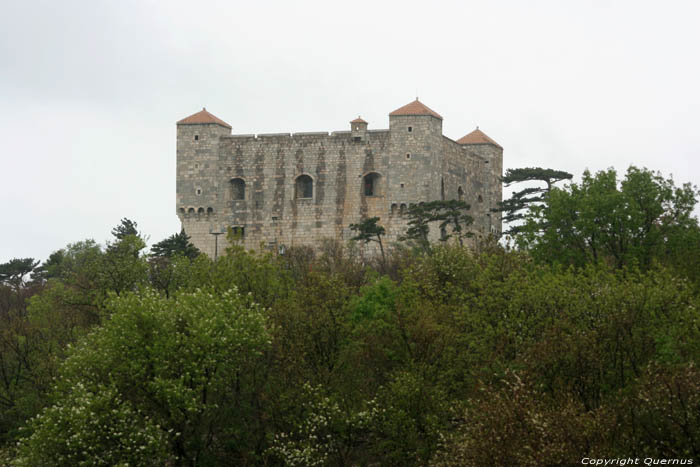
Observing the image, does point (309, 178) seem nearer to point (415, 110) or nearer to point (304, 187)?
point (304, 187)

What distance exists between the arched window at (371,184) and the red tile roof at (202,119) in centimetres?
988

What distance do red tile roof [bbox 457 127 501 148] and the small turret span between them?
9.33 metres

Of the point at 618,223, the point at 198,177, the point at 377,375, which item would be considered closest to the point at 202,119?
the point at 198,177

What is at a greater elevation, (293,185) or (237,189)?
(293,185)

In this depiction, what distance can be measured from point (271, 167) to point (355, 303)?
35.3 metres

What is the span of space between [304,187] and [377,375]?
3959cm

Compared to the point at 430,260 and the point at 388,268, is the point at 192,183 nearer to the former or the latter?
the point at 388,268

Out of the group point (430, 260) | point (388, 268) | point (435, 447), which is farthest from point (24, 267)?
point (435, 447)

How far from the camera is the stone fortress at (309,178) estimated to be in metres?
72.2

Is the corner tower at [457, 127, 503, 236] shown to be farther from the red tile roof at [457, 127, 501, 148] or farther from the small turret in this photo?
the small turret

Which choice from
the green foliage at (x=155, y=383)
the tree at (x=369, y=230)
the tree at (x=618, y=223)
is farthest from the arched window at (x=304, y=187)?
the green foliage at (x=155, y=383)

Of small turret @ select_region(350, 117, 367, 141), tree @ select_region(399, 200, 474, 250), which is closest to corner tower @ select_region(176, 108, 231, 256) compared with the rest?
small turret @ select_region(350, 117, 367, 141)

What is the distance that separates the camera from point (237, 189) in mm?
75500

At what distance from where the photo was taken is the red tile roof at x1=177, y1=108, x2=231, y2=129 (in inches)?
2970
